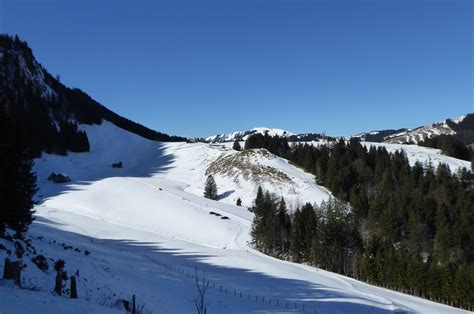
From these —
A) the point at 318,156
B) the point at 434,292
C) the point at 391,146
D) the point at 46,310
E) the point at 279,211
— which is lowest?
the point at 434,292

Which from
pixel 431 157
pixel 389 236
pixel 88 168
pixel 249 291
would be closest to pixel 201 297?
pixel 249 291

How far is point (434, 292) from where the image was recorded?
57.4m

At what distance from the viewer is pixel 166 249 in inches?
2245

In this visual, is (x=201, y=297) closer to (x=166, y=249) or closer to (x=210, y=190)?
(x=166, y=249)

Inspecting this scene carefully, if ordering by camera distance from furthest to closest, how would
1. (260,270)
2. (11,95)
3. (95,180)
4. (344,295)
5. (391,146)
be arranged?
1. (391,146)
2. (11,95)
3. (95,180)
4. (260,270)
5. (344,295)

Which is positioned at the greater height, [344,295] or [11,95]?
[11,95]

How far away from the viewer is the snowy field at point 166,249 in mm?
23266

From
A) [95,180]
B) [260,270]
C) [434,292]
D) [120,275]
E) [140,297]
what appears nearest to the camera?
[140,297]

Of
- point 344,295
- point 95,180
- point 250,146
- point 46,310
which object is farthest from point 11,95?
point 46,310

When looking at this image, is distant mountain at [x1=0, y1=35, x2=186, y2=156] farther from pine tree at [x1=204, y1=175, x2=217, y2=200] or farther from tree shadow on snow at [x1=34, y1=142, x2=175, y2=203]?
pine tree at [x1=204, y1=175, x2=217, y2=200]

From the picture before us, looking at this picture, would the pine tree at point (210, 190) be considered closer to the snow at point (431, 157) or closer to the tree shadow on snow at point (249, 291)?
the tree shadow on snow at point (249, 291)

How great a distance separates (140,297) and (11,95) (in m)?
146

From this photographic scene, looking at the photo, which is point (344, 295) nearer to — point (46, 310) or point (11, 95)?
point (46, 310)

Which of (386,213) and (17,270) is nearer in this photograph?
(17,270)
